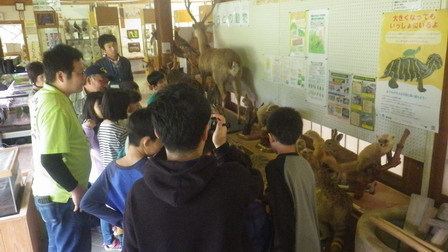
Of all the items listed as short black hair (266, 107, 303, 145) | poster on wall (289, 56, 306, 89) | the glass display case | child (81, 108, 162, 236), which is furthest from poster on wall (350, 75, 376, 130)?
the glass display case

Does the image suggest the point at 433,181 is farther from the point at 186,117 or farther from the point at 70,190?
the point at 70,190

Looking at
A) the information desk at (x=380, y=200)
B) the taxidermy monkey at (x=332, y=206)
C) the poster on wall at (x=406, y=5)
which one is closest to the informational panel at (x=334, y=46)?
the poster on wall at (x=406, y=5)

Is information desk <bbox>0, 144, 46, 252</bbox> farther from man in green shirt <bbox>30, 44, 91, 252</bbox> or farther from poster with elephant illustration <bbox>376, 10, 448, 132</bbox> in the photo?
poster with elephant illustration <bbox>376, 10, 448, 132</bbox>

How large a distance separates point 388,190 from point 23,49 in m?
8.29

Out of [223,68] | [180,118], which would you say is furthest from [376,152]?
[223,68]

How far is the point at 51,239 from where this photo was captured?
5.83ft

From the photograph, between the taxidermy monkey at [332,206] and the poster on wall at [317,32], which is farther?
the poster on wall at [317,32]

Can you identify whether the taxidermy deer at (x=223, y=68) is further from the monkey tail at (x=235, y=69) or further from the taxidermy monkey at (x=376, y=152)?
the taxidermy monkey at (x=376, y=152)

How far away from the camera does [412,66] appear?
1.55 m

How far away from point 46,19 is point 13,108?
2974 mm

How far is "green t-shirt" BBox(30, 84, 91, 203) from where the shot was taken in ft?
4.81

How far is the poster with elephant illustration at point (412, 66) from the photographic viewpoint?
1.44m

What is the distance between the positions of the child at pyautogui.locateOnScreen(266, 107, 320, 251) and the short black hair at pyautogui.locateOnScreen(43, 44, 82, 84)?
3.06 ft

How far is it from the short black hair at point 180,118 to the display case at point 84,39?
20.9 ft
